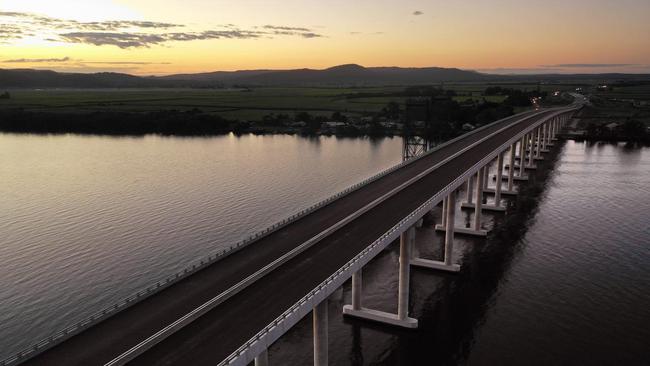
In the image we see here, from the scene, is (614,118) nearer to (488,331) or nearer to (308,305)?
(488,331)

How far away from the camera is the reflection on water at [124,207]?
146ft

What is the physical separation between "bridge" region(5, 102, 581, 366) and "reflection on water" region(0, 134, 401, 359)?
56.2ft

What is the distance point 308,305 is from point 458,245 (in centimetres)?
3704

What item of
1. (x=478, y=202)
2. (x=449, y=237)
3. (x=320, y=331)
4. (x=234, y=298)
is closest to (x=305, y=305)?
(x=320, y=331)

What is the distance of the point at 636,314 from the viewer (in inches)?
1606

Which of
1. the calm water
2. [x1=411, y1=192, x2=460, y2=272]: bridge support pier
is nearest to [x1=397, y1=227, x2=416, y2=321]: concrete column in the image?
the calm water

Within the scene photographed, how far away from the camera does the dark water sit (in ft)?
115

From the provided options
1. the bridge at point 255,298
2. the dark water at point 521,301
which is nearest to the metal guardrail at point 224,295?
the bridge at point 255,298

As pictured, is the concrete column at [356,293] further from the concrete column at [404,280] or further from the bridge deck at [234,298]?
the bridge deck at [234,298]

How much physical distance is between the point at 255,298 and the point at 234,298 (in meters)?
1.17

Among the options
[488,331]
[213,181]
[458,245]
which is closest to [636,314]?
[488,331]

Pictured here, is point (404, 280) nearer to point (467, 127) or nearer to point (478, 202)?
point (478, 202)

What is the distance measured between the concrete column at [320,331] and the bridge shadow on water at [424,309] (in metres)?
5.57

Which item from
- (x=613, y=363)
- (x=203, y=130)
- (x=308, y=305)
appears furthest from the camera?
(x=203, y=130)
